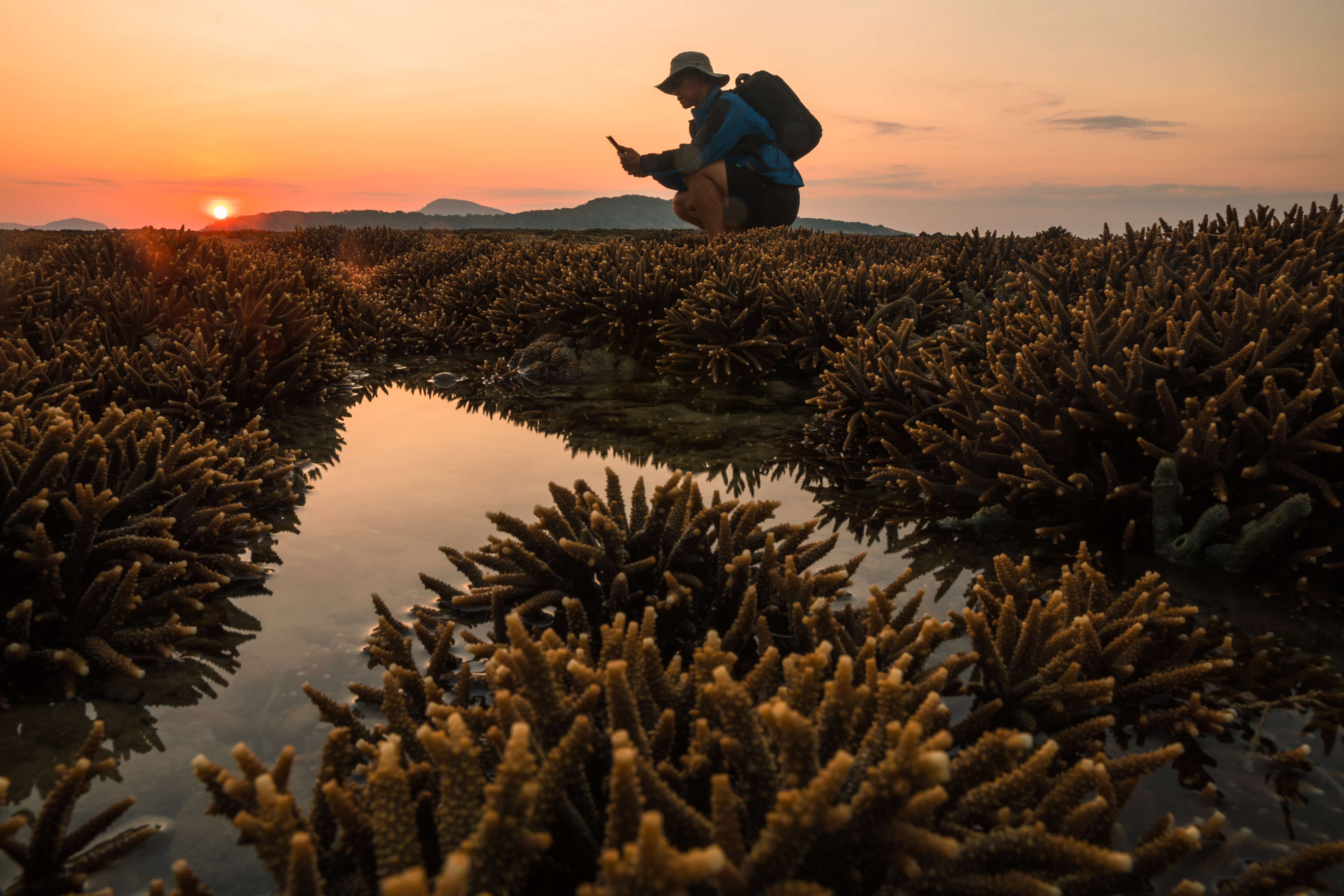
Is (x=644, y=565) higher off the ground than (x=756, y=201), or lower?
lower

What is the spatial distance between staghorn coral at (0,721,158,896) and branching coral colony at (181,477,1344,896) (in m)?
0.28

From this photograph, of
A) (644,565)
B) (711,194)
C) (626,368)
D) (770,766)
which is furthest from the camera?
(711,194)

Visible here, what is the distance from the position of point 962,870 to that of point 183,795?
1.89 meters

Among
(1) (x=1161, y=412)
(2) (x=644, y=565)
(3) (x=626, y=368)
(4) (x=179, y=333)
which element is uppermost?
(1) (x=1161, y=412)

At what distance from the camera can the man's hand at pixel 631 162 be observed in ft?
39.9

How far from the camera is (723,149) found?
11523 mm

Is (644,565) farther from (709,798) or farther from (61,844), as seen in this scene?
(61,844)

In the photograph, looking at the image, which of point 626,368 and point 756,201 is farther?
point 756,201

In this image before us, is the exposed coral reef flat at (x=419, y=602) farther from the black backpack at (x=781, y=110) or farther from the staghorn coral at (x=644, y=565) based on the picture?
the black backpack at (x=781, y=110)

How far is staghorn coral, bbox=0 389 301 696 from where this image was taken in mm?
2379

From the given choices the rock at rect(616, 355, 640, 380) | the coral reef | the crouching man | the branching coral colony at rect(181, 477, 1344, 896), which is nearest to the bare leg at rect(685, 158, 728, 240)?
the crouching man

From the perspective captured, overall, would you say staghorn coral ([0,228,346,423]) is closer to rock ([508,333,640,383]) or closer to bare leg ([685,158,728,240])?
rock ([508,333,640,383])

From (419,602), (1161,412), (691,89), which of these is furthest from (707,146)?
(419,602)

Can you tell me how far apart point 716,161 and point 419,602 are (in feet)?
34.5
